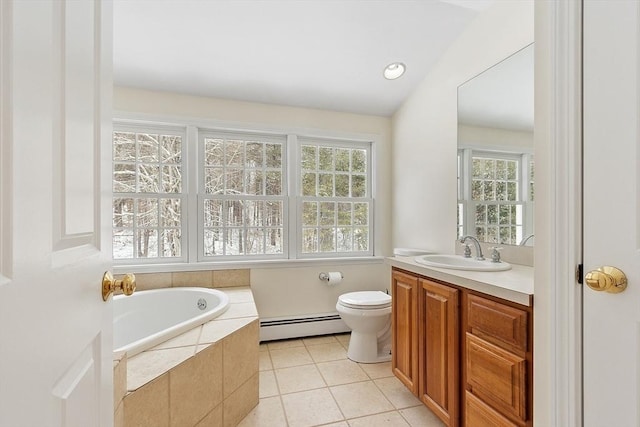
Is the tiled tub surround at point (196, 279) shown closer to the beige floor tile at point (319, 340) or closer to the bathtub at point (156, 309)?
the bathtub at point (156, 309)

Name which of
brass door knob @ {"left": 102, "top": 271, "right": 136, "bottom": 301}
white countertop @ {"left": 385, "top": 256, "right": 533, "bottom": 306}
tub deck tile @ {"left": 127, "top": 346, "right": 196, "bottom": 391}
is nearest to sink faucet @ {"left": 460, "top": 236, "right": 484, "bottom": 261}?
white countertop @ {"left": 385, "top": 256, "right": 533, "bottom": 306}

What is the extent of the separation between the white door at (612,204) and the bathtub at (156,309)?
6.30 feet

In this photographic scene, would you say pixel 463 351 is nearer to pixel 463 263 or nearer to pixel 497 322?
pixel 497 322

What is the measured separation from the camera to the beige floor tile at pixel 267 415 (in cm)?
164

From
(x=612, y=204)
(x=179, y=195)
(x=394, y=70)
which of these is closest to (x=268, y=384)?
(x=179, y=195)

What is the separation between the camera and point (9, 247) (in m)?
0.37

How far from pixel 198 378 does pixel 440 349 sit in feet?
3.89

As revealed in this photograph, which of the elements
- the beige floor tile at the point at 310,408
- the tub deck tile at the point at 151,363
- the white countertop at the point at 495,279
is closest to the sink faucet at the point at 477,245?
the white countertop at the point at 495,279

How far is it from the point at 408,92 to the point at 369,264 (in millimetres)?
1667

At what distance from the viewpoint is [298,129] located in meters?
2.85

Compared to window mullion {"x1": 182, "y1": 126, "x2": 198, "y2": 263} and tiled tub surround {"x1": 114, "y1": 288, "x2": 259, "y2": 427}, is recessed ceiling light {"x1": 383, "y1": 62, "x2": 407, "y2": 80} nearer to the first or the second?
window mullion {"x1": 182, "y1": 126, "x2": 198, "y2": 263}

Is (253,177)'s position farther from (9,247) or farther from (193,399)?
(9,247)

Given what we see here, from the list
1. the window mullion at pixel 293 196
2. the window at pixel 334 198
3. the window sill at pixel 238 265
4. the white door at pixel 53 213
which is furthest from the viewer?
the window at pixel 334 198

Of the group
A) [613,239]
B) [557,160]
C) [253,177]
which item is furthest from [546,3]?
[253,177]
